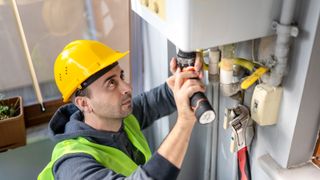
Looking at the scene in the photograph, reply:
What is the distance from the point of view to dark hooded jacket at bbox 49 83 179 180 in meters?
0.74

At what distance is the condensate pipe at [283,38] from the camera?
0.62 metres

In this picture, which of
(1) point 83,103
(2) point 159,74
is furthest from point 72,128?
(2) point 159,74

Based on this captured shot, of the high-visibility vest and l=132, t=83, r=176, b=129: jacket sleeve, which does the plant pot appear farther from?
l=132, t=83, r=176, b=129: jacket sleeve

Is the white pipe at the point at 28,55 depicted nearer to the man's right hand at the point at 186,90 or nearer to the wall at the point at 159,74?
the wall at the point at 159,74

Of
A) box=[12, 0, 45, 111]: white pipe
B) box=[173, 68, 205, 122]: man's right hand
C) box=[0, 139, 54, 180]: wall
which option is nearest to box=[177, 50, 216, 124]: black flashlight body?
box=[173, 68, 205, 122]: man's right hand

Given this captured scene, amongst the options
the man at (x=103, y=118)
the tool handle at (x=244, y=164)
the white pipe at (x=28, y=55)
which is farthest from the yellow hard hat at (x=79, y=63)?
the tool handle at (x=244, y=164)

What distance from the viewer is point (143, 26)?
129 cm

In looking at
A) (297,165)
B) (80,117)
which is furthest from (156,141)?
(297,165)

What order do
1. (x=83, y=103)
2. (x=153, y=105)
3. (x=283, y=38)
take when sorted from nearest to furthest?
1. (x=283, y=38)
2. (x=83, y=103)
3. (x=153, y=105)

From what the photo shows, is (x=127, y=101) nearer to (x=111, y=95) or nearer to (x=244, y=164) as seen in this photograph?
(x=111, y=95)

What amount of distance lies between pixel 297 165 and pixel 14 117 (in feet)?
3.51

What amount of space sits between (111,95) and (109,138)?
0.50 feet

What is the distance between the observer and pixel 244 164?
94 centimetres

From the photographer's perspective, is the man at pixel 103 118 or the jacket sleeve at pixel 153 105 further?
the jacket sleeve at pixel 153 105
